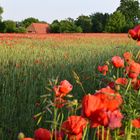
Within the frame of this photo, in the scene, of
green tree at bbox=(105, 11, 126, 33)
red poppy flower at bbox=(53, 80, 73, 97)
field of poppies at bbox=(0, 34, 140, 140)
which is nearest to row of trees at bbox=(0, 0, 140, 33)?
green tree at bbox=(105, 11, 126, 33)

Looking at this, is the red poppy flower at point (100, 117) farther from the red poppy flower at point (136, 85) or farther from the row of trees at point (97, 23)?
the row of trees at point (97, 23)

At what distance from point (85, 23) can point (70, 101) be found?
141 ft

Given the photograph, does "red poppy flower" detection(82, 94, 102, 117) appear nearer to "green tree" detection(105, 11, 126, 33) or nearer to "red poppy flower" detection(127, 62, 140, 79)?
"red poppy flower" detection(127, 62, 140, 79)

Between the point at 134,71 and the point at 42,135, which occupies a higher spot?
the point at 134,71

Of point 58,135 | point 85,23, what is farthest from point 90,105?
point 85,23

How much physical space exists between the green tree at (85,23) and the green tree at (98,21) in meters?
0.50

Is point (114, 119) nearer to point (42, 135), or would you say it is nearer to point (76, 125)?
point (76, 125)

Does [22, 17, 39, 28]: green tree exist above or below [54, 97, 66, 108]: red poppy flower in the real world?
below

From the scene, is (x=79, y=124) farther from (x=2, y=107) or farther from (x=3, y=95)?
(x=3, y=95)

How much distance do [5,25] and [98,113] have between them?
1440 inches

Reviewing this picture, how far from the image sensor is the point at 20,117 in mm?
3268

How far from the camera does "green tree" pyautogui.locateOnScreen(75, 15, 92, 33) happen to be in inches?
1699

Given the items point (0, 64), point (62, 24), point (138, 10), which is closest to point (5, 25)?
point (62, 24)

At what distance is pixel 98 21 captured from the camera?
45.9m
